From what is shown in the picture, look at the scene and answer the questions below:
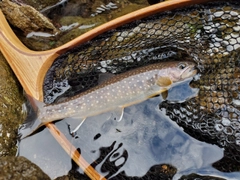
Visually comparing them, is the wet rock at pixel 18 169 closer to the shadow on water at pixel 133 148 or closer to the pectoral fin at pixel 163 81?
the shadow on water at pixel 133 148

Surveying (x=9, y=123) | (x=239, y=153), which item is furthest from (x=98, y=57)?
(x=239, y=153)

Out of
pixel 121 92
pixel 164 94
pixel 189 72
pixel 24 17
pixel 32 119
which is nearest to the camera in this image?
pixel 32 119

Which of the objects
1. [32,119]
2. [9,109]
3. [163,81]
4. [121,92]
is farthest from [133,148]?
[9,109]

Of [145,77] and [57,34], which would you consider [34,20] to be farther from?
[145,77]

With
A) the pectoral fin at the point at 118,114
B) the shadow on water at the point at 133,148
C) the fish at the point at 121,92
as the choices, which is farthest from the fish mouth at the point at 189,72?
the pectoral fin at the point at 118,114

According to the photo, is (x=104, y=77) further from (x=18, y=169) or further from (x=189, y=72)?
(x=18, y=169)

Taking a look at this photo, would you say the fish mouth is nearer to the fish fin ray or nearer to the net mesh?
the net mesh
